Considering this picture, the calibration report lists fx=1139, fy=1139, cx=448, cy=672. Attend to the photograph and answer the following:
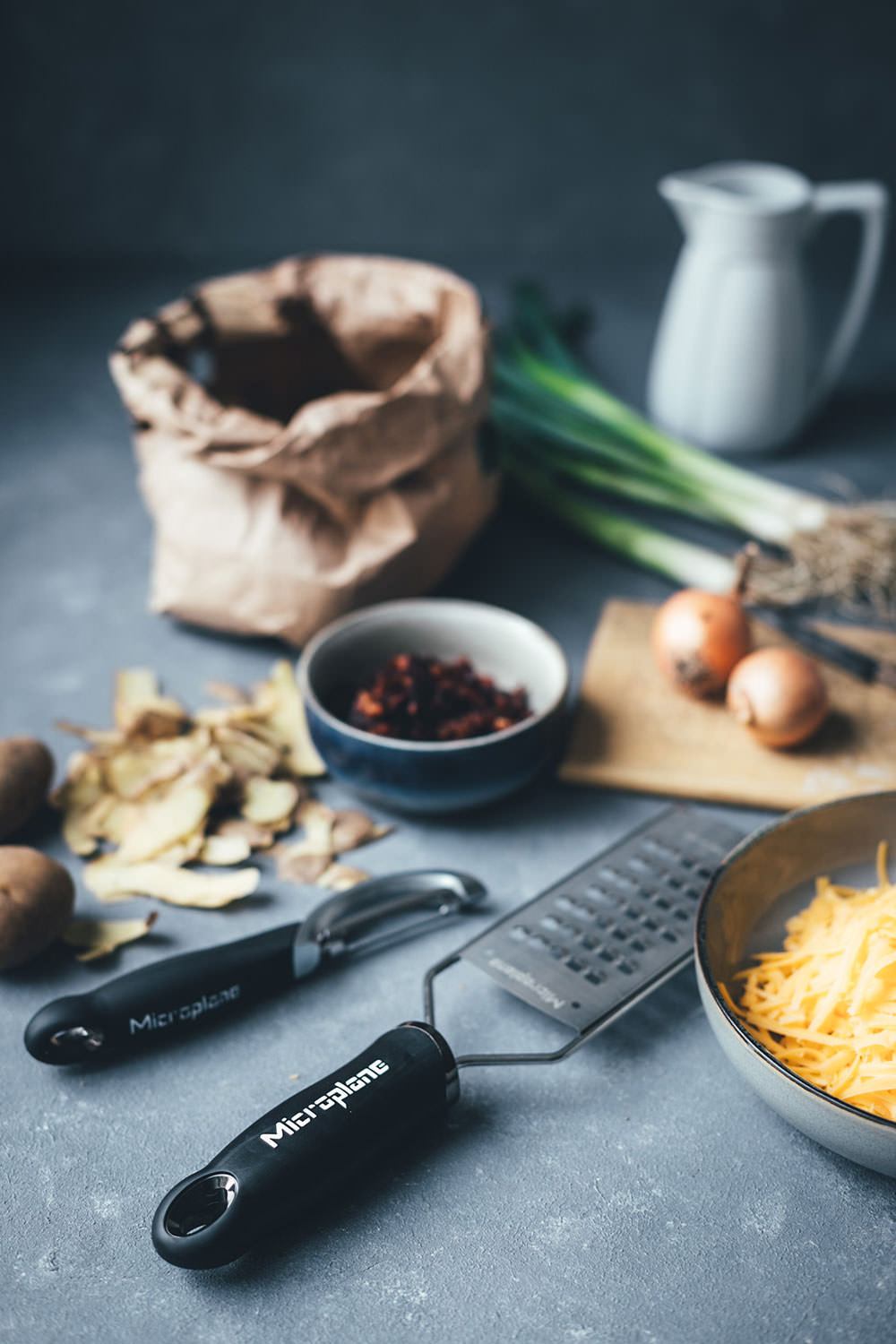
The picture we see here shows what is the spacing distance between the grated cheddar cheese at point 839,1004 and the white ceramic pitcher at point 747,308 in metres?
0.90

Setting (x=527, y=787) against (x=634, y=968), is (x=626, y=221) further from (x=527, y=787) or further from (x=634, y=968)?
(x=634, y=968)

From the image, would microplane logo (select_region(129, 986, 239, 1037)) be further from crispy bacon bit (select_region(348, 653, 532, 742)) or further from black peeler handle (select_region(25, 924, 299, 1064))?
crispy bacon bit (select_region(348, 653, 532, 742))

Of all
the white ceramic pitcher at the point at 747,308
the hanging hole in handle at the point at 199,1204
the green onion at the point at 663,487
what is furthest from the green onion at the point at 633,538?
the hanging hole in handle at the point at 199,1204

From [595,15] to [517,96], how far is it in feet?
0.57

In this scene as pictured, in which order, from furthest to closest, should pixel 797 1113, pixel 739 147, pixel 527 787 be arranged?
1. pixel 739 147
2. pixel 527 787
3. pixel 797 1113

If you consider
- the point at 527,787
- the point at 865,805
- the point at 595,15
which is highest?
the point at 595,15

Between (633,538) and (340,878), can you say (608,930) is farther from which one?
(633,538)

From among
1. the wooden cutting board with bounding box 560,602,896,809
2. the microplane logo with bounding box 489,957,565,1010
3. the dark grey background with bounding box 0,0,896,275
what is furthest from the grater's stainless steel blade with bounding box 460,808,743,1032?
the dark grey background with bounding box 0,0,896,275

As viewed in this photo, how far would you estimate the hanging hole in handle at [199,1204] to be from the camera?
625mm

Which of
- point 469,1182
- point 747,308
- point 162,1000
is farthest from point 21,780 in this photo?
point 747,308

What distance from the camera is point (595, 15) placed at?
185 centimetres

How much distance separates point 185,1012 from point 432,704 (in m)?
0.35

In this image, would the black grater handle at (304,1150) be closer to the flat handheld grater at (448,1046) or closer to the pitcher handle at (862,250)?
the flat handheld grater at (448,1046)

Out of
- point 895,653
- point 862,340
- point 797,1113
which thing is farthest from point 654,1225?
point 862,340
